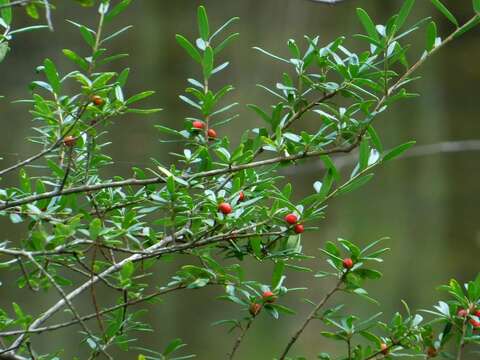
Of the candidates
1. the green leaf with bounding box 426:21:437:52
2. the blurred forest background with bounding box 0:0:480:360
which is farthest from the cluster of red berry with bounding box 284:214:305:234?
the blurred forest background with bounding box 0:0:480:360

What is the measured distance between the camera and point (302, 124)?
2.59 meters

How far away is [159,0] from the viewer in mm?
2672

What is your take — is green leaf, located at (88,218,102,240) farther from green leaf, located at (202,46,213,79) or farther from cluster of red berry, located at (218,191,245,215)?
green leaf, located at (202,46,213,79)

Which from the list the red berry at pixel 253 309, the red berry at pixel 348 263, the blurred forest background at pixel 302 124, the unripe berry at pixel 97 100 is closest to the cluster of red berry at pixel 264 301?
the red berry at pixel 253 309

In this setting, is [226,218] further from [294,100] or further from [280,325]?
[280,325]

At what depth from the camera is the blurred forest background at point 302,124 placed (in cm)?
259

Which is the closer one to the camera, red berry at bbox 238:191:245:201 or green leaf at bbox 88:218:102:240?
green leaf at bbox 88:218:102:240

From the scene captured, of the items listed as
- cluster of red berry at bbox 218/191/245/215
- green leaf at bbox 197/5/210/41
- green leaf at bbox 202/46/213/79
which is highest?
green leaf at bbox 197/5/210/41

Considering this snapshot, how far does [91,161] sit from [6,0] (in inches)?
11.2

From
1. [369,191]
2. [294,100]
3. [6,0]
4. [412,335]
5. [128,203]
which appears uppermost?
[6,0]

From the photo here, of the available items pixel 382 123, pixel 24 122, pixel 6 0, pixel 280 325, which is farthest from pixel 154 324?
pixel 6 0

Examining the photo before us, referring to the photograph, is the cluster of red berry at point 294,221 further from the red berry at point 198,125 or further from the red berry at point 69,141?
the red berry at point 69,141

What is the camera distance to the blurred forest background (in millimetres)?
2586

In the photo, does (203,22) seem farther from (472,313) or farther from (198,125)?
(472,313)
